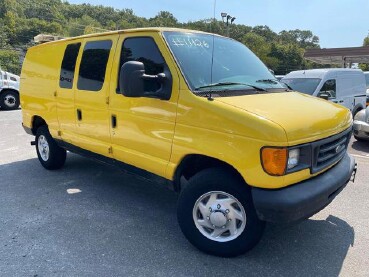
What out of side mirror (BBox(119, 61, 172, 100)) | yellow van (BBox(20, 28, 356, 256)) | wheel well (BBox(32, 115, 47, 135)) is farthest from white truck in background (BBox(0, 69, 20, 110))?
side mirror (BBox(119, 61, 172, 100))

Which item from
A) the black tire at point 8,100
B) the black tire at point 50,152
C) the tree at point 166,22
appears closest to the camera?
the black tire at point 50,152

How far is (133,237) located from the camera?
3.52m

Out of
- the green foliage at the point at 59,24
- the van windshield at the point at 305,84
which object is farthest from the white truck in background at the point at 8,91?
the green foliage at the point at 59,24

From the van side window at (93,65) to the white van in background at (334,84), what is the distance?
5.69 meters

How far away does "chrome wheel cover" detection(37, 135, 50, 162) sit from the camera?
5.70m

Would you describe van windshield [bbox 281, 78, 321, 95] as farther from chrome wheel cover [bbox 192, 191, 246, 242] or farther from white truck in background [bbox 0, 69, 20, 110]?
white truck in background [bbox 0, 69, 20, 110]

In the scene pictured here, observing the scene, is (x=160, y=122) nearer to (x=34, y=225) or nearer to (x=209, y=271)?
(x=209, y=271)

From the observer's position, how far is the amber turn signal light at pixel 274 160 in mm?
2652

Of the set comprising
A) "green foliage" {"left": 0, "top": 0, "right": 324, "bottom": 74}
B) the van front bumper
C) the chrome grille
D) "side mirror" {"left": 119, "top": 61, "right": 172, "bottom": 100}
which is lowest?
the van front bumper

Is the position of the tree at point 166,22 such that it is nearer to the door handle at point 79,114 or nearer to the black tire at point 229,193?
the door handle at point 79,114

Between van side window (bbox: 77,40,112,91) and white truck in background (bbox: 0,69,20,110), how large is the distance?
38.5ft

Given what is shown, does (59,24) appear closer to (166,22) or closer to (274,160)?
(166,22)

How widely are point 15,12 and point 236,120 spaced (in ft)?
274

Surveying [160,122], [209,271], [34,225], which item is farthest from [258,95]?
[34,225]
